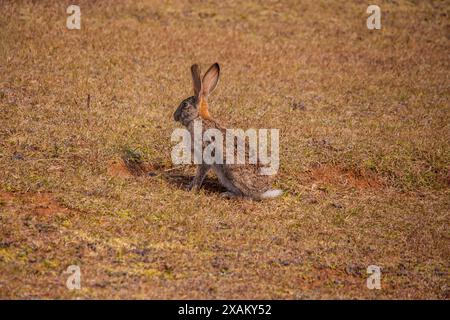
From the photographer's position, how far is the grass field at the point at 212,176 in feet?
22.9

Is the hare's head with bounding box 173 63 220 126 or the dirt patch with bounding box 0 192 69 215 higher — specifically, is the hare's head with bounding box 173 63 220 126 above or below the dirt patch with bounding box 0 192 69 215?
above

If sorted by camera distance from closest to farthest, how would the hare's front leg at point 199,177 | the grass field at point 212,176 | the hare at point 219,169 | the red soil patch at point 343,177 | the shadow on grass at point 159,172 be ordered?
the grass field at point 212,176 < the hare at point 219,169 < the hare's front leg at point 199,177 < the shadow on grass at point 159,172 < the red soil patch at point 343,177

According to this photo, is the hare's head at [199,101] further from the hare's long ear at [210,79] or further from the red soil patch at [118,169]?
the red soil patch at [118,169]

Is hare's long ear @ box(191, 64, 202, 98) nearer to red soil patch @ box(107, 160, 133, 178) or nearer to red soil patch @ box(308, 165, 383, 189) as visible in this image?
red soil patch @ box(107, 160, 133, 178)

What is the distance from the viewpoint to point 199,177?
8.95m

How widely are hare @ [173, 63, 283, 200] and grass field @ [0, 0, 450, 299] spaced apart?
0.20 m

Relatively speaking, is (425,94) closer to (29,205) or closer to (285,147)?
(285,147)

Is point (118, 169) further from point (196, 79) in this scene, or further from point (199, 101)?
point (196, 79)

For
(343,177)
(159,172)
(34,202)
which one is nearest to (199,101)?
(159,172)

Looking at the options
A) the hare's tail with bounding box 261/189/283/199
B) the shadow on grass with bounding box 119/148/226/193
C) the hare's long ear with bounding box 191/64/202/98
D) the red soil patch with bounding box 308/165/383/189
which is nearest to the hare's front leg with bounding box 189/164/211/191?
the shadow on grass with bounding box 119/148/226/193

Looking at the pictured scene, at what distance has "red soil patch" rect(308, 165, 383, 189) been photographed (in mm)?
9828

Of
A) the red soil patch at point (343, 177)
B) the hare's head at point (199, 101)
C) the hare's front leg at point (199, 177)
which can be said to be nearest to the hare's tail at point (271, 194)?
the hare's front leg at point (199, 177)

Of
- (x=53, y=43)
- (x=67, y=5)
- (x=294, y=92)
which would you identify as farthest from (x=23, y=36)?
(x=294, y=92)

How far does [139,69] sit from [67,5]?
4.17 m
